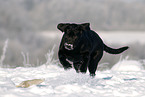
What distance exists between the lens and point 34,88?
12.4ft

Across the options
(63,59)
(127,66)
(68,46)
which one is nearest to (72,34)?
(68,46)

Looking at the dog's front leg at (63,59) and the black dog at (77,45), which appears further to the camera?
the dog's front leg at (63,59)

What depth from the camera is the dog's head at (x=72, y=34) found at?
447 centimetres

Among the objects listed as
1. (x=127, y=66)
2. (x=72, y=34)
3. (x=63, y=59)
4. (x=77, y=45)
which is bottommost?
(x=127, y=66)

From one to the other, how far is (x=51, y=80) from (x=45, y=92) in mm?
1120

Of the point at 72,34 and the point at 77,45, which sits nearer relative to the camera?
the point at 72,34

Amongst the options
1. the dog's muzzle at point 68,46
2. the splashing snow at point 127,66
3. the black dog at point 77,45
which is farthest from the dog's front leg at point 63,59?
the splashing snow at point 127,66

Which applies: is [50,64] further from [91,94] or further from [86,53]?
[91,94]

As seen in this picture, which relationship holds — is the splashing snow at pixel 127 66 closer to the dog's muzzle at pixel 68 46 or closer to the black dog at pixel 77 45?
the black dog at pixel 77 45

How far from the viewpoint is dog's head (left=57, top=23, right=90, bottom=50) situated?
447cm

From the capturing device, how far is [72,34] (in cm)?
450

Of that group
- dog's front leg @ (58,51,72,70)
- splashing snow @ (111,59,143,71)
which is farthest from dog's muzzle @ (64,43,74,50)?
splashing snow @ (111,59,143,71)

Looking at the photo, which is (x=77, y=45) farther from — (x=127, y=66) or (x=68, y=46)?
(x=127, y=66)

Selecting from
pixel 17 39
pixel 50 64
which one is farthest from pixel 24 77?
pixel 17 39
